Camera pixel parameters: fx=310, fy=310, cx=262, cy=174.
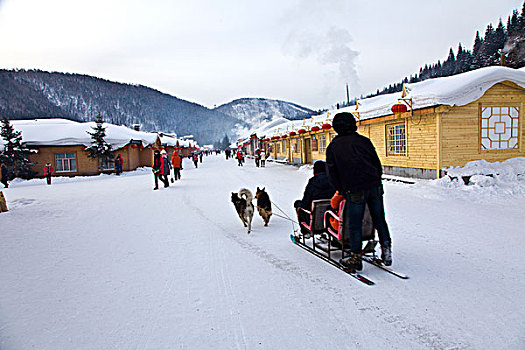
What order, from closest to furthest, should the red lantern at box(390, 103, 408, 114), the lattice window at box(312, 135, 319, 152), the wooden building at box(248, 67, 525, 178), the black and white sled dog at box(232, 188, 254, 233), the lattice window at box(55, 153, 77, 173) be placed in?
the black and white sled dog at box(232, 188, 254, 233) < the wooden building at box(248, 67, 525, 178) < the red lantern at box(390, 103, 408, 114) < the lattice window at box(312, 135, 319, 152) < the lattice window at box(55, 153, 77, 173)

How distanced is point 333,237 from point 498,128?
10.5 metres

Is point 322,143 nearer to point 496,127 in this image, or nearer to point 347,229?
point 496,127

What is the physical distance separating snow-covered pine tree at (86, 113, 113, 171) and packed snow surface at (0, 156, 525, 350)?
19.4 meters

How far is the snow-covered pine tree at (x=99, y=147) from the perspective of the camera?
974 inches

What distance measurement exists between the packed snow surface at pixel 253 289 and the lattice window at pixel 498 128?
5.25 metres

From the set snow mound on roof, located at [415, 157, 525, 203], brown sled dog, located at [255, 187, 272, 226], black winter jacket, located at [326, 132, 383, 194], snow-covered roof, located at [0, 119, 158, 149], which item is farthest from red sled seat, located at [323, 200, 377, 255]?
snow-covered roof, located at [0, 119, 158, 149]

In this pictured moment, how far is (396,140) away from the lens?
13.9 meters

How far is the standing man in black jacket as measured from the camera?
3668 millimetres

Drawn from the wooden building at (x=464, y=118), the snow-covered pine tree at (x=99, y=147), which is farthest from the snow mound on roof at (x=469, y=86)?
the snow-covered pine tree at (x=99, y=147)

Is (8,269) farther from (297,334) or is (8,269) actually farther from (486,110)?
(486,110)

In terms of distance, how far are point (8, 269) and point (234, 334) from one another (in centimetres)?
405

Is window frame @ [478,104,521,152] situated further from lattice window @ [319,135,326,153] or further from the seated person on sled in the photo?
lattice window @ [319,135,326,153]

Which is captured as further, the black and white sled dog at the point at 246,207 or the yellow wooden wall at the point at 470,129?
the yellow wooden wall at the point at 470,129

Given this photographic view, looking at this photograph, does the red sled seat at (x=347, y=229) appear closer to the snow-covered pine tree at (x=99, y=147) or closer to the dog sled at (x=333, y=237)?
the dog sled at (x=333, y=237)
